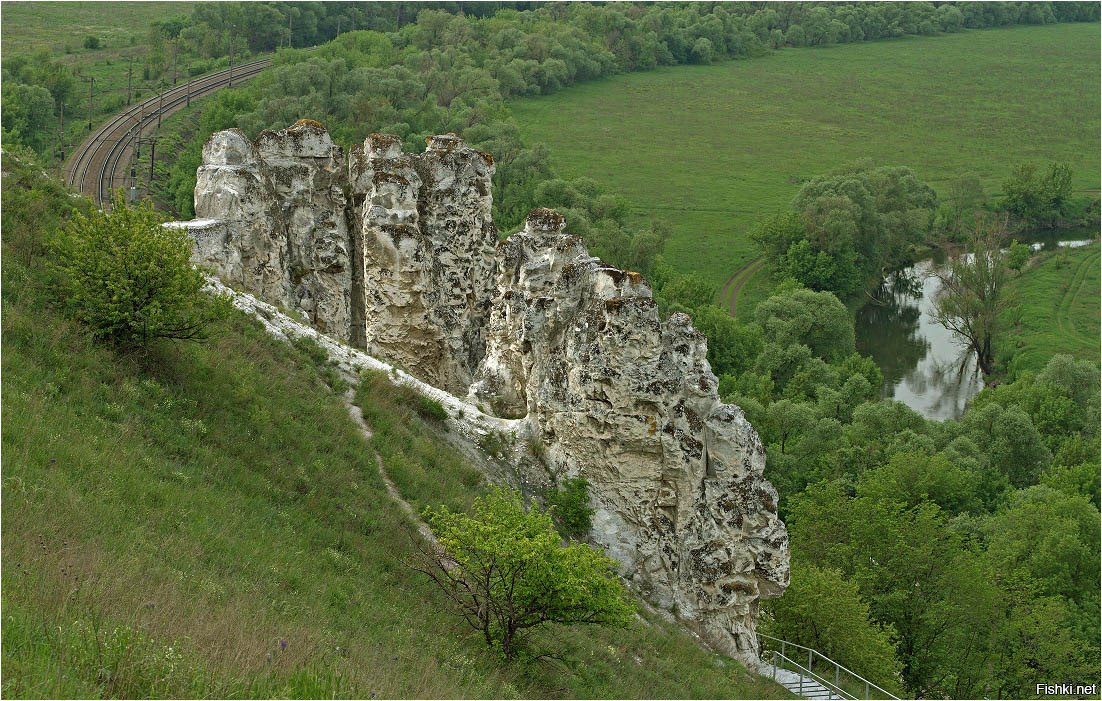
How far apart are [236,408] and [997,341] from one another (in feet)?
226

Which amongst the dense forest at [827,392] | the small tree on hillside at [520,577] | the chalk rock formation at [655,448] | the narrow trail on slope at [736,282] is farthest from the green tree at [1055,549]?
the narrow trail on slope at [736,282]

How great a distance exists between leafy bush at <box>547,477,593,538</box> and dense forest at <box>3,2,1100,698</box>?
31.6 ft

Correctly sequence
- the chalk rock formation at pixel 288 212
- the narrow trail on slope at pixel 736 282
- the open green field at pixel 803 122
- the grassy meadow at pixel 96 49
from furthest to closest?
the open green field at pixel 803 122
the grassy meadow at pixel 96 49
the narrow trail on slope at pixel 736 282
the chalk rock formation at pixel 288 212

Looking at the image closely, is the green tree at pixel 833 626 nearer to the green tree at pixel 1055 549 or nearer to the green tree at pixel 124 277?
the green tree at pixel 1055 549

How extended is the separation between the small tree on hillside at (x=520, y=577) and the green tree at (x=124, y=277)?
21.2 ft

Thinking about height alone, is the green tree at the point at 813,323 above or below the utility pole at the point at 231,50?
below

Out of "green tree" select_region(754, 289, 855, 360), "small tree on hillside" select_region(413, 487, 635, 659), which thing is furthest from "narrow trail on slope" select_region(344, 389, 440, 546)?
"green tree" select_region(754, 289, 855, 360)

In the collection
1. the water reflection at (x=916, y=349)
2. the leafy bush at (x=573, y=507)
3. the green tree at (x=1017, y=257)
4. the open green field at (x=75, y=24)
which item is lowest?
the water reflection at (x=916, y=349)

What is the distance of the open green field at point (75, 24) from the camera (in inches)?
5256

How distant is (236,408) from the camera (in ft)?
73.3

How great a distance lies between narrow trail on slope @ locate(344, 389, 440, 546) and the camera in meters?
22.8

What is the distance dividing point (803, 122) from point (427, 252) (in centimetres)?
11527

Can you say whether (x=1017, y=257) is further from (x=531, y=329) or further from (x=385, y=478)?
(x=385, y=478)

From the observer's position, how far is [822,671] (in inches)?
1260
